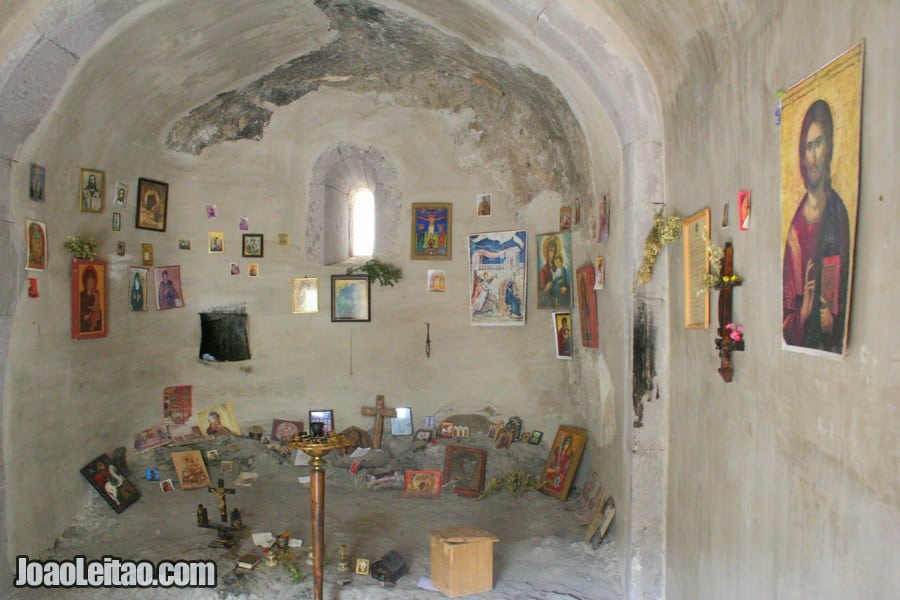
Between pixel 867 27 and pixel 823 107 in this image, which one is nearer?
pixel 867 27

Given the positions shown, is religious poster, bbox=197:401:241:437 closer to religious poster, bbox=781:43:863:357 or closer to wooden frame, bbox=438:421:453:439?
wooden frame, bbox=438:421:453:439

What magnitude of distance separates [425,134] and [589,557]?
5001mm

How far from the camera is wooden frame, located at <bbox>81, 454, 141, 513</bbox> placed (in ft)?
21.1

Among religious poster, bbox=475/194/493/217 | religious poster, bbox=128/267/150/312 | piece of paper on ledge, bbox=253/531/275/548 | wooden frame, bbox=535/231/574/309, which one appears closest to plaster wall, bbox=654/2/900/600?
wooden frame, bbox=535/231/574/309

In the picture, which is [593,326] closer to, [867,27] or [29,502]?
[867,27]

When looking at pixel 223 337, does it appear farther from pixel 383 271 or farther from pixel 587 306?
pixel 587 306

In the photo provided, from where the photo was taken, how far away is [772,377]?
2986 millimetres

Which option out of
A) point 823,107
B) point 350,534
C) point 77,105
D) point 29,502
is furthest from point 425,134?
point 823,107

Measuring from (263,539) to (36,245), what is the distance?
3.00 meters

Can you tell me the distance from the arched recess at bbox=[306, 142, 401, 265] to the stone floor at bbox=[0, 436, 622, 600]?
236 centimetres

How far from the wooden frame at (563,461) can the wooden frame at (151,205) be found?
16.2 feet

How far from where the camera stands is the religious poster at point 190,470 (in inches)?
292

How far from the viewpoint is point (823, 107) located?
249cm

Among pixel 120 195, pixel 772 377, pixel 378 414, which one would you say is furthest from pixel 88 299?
pixel 772 377
